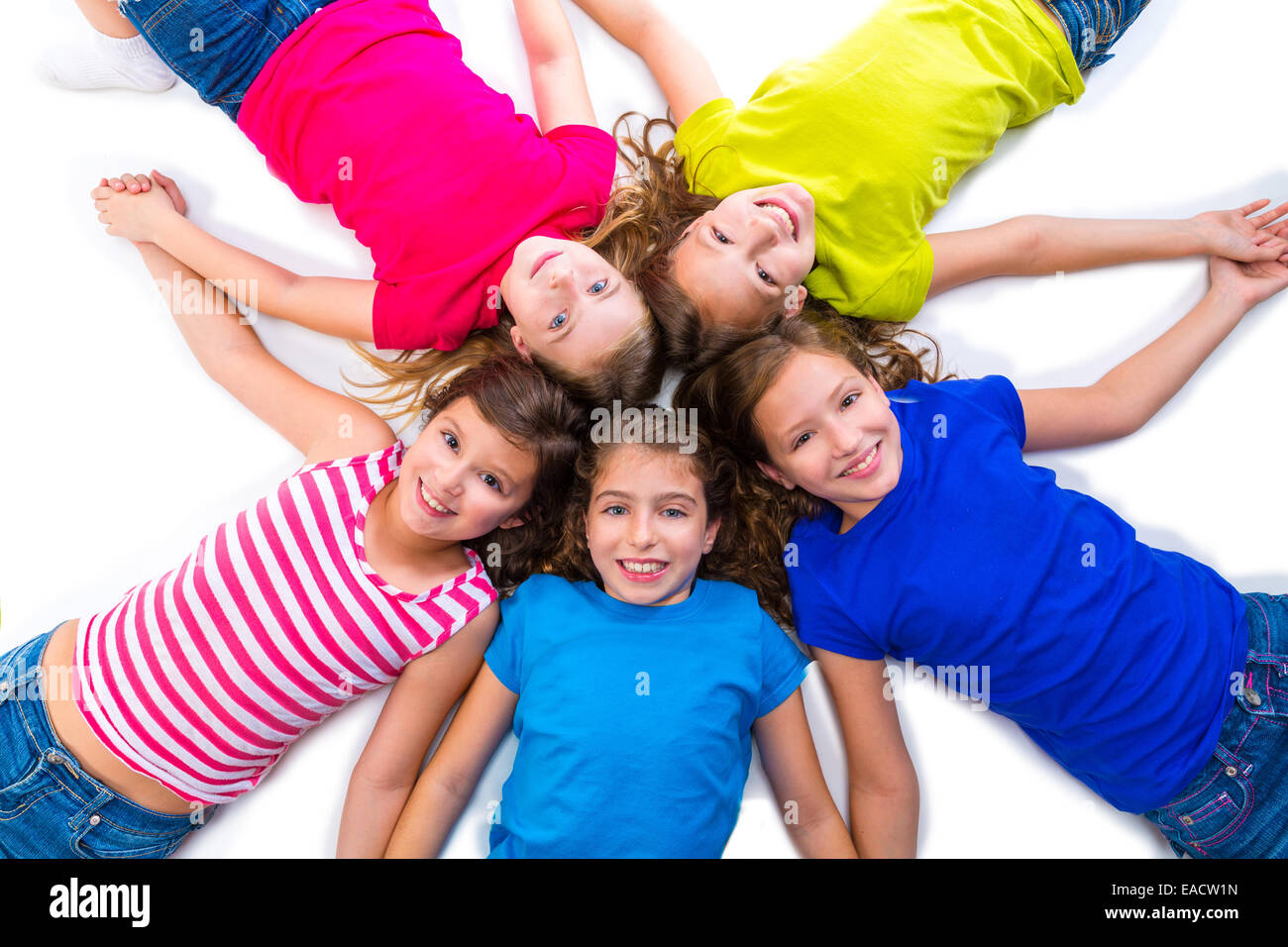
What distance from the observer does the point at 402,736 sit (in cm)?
138

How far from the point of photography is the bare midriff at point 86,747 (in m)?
1.34

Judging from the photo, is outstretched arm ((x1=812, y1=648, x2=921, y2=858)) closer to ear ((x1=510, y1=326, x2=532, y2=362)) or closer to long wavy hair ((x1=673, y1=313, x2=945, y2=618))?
long wavy hair ((x1=673, y1=313, x2=945, y2=618))

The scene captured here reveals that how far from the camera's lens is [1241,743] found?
134 cm

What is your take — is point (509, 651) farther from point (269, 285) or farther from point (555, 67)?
point (555, 67)

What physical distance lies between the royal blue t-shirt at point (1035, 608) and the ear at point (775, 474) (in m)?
0.12

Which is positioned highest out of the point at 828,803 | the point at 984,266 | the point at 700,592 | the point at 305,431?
the point at 984,266

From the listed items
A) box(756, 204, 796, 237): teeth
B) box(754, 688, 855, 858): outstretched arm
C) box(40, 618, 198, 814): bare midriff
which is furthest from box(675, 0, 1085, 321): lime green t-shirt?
box(40, 618, 198, 814): bare midriff

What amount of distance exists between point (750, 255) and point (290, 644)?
915 millimetres

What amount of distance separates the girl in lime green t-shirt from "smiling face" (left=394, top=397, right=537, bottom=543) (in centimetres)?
33

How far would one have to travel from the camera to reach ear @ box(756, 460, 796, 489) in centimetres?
139

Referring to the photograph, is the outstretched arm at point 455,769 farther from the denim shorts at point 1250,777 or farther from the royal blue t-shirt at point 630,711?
the denim shorts at point 1250,777
